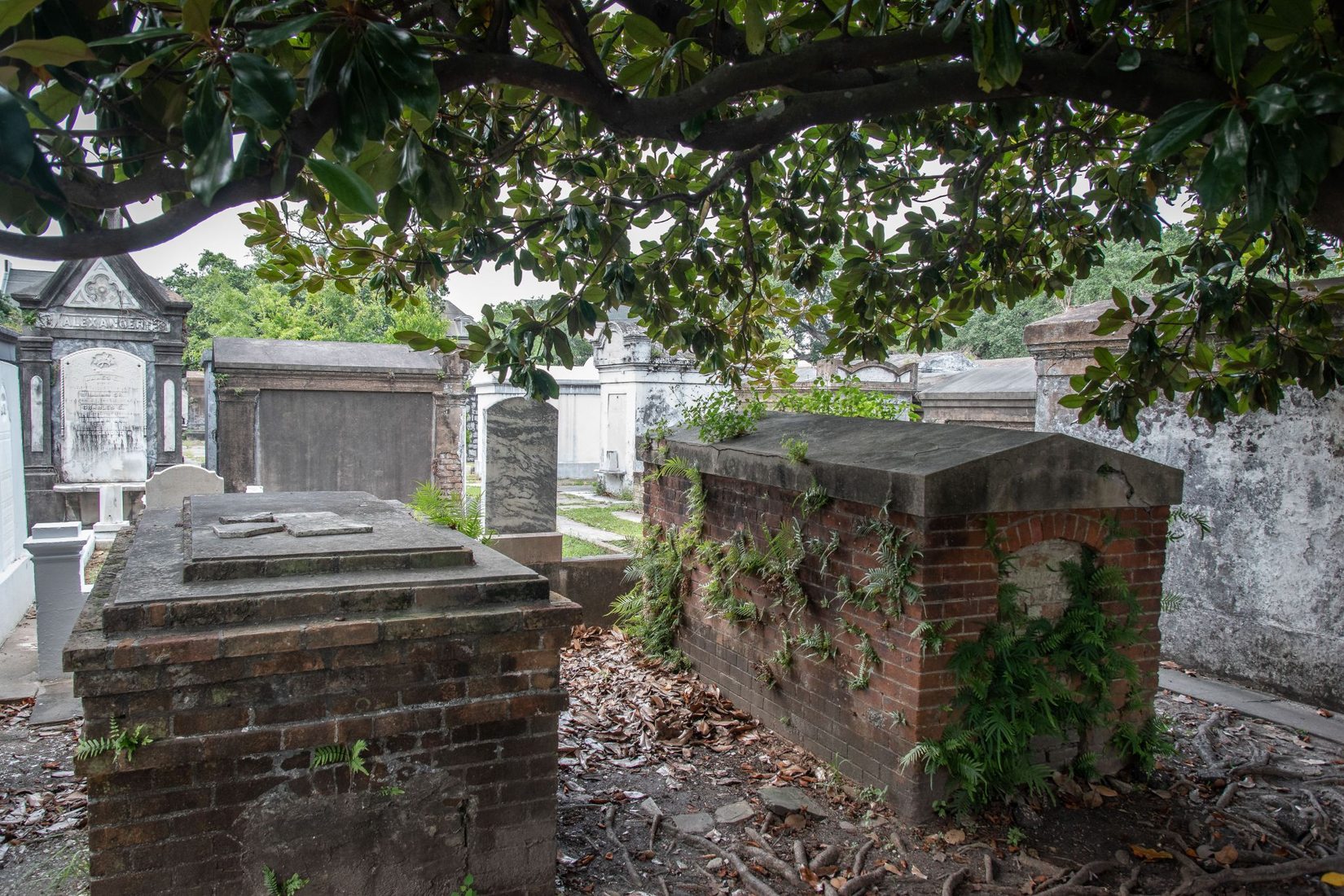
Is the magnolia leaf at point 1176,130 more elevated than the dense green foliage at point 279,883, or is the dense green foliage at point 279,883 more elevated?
the magnolia leaf at point 1176,130

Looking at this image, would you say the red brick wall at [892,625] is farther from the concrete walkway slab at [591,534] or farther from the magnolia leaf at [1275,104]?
the concrete walkway slab at [591,534]

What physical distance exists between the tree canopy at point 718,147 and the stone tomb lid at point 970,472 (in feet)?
1.12

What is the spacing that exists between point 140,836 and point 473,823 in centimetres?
106

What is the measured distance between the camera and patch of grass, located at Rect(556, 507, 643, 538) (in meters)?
12.8

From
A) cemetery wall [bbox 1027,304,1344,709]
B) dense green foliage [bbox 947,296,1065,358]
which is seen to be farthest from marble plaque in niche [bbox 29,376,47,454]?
dense green foliage [bbox 947,296,1065,358]

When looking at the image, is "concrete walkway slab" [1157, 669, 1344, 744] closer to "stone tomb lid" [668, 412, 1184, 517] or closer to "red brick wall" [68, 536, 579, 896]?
"stone tomb lid" [668, 412, 1184, 517]

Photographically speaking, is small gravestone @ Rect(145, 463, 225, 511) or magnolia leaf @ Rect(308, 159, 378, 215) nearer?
magnolia leaf @ Rect(308, 159, 378, 215)

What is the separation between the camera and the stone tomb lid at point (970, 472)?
3885mm

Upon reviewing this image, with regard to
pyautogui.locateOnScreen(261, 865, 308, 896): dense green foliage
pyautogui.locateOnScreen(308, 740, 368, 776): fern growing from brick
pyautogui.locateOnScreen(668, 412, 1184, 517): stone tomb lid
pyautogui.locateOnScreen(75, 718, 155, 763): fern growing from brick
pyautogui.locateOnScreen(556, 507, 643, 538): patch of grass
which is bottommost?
pyautogui.locateOnScreen(556, 507, 643, 538): patch of grass

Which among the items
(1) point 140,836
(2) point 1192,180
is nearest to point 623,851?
(1) point 140,836

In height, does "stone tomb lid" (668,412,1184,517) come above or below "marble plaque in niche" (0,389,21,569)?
above

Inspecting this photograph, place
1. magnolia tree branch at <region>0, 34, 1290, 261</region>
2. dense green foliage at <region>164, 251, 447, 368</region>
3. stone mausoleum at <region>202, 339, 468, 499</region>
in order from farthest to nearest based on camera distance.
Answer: dense green foliage at <region>164, 251, 447, 368</region>, stone mausoleum at <region>202, 339, 468, 499</region>, magnolia tree branch at <region>0, 34, 1290, 261</region>

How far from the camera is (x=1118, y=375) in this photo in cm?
428

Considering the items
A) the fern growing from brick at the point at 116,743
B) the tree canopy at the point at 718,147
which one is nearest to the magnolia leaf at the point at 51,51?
the tree canopy at the point at 718,147
